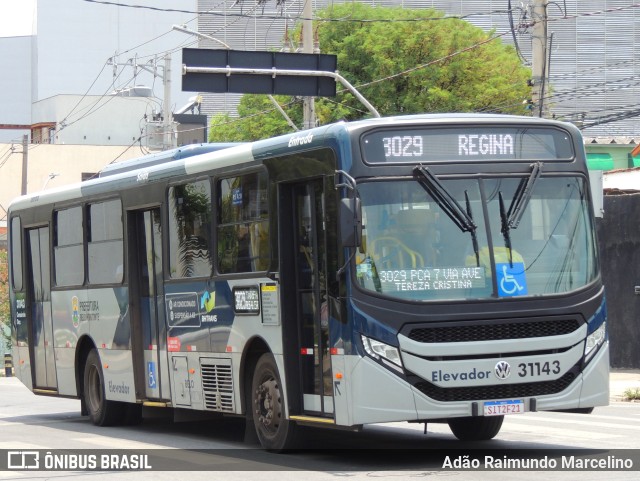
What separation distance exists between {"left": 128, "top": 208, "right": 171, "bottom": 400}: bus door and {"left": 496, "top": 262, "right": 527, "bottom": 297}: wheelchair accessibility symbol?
217 inches

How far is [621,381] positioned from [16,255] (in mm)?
11162

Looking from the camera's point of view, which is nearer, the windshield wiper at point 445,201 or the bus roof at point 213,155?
the windshield wiper at point 445,201

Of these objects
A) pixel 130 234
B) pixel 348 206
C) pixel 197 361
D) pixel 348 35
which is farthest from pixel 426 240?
pixel 348 35

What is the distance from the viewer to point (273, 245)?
44.4 ft

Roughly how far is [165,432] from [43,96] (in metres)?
76.4

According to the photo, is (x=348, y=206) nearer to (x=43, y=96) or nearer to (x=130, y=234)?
(x=130, y=234)

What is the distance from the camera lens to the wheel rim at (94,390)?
18.7 meters

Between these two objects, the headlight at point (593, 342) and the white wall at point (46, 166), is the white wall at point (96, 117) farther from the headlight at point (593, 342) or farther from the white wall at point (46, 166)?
the headlight at point (593, 342)

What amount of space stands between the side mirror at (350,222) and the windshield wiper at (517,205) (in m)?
1.42

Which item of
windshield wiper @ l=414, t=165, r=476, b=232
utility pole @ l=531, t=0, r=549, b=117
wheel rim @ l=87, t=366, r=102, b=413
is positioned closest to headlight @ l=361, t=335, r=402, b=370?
windshield wiper @ l=414, t=165, r=476, b=232

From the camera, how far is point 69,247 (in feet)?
63.2

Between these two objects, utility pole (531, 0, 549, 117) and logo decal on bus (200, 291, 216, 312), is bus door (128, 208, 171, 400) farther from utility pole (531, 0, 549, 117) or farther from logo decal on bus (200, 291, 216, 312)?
utility pole (531, 0, 549, 117)

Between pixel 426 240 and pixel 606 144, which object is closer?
pixel 426 240

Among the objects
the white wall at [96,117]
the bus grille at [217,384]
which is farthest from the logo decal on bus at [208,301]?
the white wall at [96,117]
